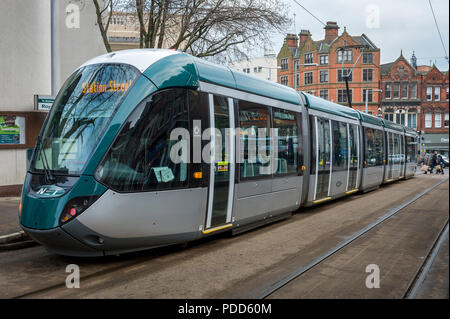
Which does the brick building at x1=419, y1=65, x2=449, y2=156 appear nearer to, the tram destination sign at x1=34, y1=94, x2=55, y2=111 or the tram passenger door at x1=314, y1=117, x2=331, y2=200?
the tram passenger door at x1=314, y1=117, x2=331, y2=200

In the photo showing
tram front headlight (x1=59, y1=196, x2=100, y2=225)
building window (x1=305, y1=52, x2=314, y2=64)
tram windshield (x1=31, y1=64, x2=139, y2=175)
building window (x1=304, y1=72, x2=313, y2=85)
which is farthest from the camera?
building window (x1=304, y1=72, x2=313, y2=85)

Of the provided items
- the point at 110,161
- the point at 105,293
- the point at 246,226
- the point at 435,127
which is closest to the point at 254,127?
the point at 246,226

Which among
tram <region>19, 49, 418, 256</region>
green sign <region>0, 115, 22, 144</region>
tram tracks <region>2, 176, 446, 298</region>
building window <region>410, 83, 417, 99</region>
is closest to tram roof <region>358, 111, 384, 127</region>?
tram <region>19, 49, 418, 256</region>

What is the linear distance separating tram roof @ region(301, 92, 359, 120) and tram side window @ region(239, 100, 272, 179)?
2.87 metres

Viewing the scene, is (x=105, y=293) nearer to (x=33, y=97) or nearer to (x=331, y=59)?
(x=33, y=97)

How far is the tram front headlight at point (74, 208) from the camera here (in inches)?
234

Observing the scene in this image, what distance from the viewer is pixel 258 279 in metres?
5.99

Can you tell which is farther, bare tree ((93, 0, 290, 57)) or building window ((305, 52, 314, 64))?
building window ((305, 52, 314, 64))

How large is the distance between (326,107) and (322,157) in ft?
5.22

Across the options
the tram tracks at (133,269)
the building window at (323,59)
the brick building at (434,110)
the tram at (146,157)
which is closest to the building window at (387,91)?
the brick building at (434,110)

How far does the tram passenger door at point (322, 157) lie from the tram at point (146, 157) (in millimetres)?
3256

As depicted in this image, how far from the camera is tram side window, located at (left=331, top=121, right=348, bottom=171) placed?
44.0ft

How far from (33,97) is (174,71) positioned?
8.75m

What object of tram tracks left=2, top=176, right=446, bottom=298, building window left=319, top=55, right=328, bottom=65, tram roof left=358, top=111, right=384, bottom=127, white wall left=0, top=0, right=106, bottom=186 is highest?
building window left=319, top=55, right=328, bottom=65
